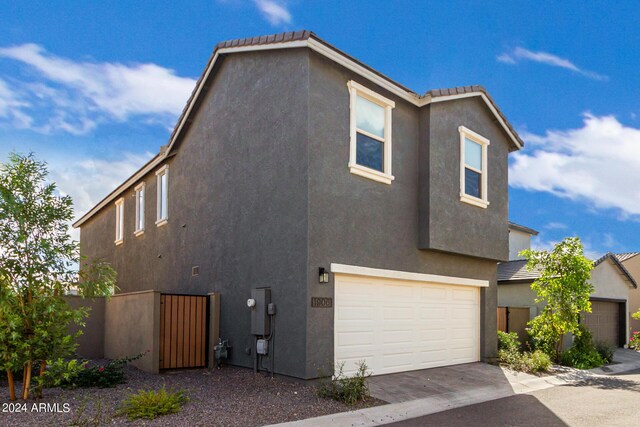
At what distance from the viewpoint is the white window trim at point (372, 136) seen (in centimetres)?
1128

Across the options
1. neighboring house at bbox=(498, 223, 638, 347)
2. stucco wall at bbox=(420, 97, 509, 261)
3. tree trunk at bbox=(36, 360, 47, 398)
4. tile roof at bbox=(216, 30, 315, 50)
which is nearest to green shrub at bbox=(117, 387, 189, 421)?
tree trunk at bbox=(36, 360, 47, 398)

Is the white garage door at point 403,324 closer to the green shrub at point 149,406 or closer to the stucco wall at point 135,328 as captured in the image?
the green shrub at point 149,406

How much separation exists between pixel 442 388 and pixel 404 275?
263cm

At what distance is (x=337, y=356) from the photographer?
10625 mm

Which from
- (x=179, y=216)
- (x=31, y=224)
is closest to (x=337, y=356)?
(x=31, y=224)

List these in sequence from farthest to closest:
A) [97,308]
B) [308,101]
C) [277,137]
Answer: [97,308] → [277,137] → [308,101]

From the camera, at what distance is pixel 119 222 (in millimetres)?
21578

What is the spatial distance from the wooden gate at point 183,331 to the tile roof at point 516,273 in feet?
39.3

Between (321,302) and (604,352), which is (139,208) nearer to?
(321,302)

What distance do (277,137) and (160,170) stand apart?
7665 millimetres

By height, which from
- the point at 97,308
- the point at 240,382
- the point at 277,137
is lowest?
the point at 240,382

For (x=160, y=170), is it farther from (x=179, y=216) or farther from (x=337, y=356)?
(x=337, y=356)

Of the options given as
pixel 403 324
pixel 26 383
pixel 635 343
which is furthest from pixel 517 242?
pixel 26 383

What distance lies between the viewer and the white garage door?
430 inches
